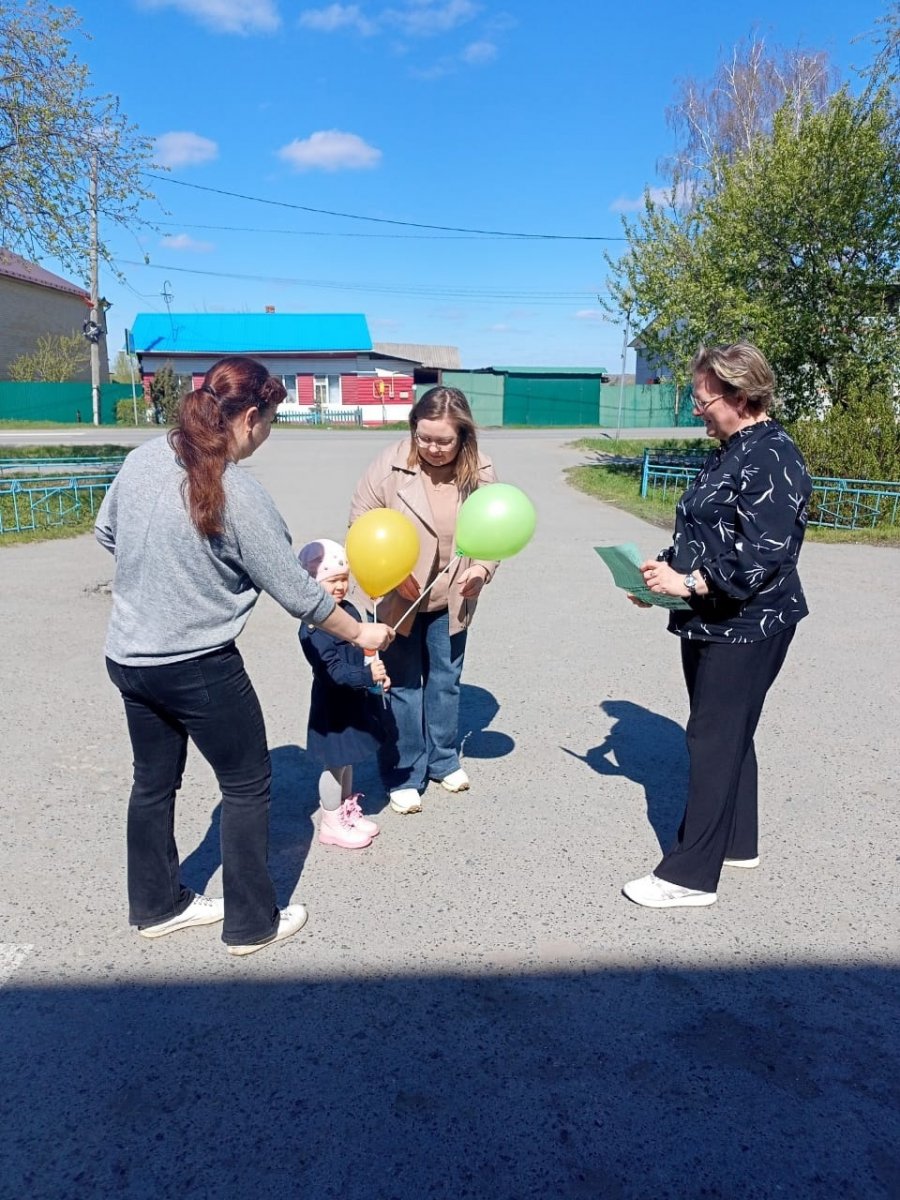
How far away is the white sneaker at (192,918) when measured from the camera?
8.94 ft

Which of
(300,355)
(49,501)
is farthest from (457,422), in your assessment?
(300,355)

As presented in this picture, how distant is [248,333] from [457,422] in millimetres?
45492

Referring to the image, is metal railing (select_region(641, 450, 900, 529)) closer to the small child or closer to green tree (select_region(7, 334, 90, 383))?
the small child

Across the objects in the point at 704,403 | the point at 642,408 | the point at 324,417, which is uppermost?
the point at 642,408

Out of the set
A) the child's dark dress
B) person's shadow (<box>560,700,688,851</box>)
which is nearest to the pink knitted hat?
the child's dark dress

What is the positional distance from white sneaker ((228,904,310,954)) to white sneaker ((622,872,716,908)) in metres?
1.16

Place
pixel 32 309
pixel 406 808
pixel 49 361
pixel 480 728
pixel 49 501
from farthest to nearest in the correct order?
pixel 32 309
pixel 49 361
pixel 49 501
pixel 480 728
pixel 406 808

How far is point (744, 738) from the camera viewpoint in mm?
2814

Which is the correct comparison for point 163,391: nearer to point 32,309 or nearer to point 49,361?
point 49,361

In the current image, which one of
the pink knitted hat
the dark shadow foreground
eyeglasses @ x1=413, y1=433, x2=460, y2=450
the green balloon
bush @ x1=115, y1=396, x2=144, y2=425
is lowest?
the dark shadow foreground

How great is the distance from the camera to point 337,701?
3.10 metres

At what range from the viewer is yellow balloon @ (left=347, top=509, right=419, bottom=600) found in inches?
115

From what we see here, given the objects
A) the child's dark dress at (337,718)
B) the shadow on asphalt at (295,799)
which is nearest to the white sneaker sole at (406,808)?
the shadow on asphalt at (295,799)

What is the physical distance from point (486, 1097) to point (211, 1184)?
0.67 metres
